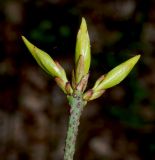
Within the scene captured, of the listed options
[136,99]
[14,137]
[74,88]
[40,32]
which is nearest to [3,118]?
[14,137]

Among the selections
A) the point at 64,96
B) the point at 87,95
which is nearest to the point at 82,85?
the point at 87,95

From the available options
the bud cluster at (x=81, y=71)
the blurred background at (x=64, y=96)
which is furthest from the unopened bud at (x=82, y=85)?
the blurred background at (x=64, y=96)

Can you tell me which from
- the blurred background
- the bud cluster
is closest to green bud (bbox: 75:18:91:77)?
the bud cluster

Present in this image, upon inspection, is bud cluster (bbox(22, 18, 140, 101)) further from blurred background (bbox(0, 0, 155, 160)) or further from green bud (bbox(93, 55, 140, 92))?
blurred background (bbox(0, 0, 155, 160))

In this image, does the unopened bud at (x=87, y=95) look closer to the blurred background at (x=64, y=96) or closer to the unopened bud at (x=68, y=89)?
the unopened bud at (x=68, y=89)

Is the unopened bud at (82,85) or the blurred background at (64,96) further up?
the unopened bud at (82,85)

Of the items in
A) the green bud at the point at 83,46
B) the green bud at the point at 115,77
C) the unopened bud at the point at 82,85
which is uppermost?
the green bud at the point at 83,46

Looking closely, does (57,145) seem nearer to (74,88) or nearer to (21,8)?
(21,8)

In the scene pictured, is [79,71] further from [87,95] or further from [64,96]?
[64,96]
